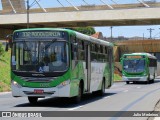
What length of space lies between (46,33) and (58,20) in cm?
4199

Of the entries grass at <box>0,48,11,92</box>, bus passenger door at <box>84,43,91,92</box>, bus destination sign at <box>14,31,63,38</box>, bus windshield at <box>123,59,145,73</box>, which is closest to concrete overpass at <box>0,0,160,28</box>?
bus windshield at <box>123,59,145,73</box>

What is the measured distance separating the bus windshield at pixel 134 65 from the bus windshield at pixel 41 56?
29.9 meters

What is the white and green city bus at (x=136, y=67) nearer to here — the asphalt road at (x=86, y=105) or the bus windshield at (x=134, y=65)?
the bus windshield at (x=134, y=65)

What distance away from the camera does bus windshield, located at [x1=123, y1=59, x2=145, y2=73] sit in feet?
158

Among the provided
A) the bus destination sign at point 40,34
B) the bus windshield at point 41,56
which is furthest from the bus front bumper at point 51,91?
the bus destination sign at point 40,34

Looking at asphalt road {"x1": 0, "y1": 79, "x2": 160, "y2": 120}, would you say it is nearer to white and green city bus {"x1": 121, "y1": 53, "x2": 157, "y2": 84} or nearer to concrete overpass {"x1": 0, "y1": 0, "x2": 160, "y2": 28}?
white and green city bus {"x1": 121, "y1": 53, "x2": 157, "y2": 84}

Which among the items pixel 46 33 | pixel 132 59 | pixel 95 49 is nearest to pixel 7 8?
pixel 132 59

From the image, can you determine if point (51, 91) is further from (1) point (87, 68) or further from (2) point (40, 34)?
(1) point (87, 68)

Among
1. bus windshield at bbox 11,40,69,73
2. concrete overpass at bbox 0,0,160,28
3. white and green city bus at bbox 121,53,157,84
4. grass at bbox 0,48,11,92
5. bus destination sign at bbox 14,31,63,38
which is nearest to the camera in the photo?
bus windshield at bbox 11,40,69,73

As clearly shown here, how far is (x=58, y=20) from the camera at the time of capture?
60812 millimetres

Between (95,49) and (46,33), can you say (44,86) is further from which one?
(95,49)

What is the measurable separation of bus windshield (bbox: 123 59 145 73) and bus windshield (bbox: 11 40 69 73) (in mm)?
29877

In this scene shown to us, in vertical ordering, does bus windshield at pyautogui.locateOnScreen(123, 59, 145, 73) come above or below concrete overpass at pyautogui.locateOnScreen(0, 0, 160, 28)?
below

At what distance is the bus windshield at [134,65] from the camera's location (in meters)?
48.0
